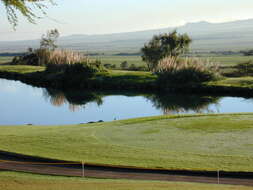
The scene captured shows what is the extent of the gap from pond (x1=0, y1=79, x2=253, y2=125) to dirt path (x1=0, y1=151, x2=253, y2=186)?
65.9ft

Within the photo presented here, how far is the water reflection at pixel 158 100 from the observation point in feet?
147

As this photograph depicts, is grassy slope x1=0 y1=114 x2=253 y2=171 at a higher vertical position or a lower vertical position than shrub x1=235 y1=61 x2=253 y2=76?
higher

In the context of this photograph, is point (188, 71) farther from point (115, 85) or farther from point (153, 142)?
point (153, 142)

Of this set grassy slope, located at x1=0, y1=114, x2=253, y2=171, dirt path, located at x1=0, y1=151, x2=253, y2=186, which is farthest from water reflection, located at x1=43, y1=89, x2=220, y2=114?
dirt path, located at x1=0, y1=151, x2=253, y2=186

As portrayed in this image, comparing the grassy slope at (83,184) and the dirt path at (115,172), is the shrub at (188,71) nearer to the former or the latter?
the dirt path at (115,172)

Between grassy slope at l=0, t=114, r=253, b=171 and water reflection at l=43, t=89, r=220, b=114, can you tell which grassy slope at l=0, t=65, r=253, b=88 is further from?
grassy slope at l=0, t=114, r=253, b=171

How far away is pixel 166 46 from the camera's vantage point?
80125 millimetres

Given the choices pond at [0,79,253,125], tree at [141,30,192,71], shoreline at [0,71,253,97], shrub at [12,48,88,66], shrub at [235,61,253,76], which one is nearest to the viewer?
pond at [0,79,253,125]

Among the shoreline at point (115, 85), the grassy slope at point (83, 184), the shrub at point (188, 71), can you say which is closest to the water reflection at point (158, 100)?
the shoreline at point (115, 85)

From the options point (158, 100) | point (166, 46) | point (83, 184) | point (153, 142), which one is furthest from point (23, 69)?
point (83, 184)

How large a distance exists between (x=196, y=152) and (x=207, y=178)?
9.49 feet

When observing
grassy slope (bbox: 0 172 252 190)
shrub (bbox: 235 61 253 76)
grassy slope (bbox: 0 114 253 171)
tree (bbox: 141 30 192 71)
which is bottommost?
shrub (bbox: 235 61 253 76)

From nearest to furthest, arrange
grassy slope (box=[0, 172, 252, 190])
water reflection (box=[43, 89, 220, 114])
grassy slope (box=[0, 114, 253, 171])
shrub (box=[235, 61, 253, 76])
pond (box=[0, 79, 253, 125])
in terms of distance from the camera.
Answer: grassy slope (box=[0, 172, 252, 190]) < grassy slope (box=[0, 114, 253, 171]) < pond (box=[0, 79, 253, 125]) < water reflection (box=[43, 89, 220, 114]) < shrub (box=[235, 61, 253, 76])

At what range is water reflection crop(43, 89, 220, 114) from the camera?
44.9 metres
